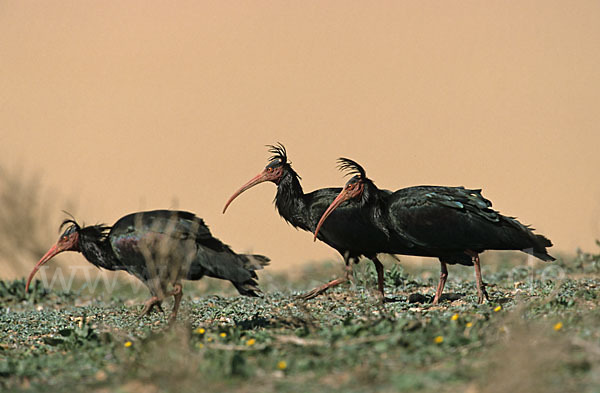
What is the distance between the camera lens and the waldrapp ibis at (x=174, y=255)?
7.96 metres

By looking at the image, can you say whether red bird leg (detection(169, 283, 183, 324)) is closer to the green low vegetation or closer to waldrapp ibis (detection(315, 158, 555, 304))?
the green low vegetation

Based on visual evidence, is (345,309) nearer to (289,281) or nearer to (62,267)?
(289,281)

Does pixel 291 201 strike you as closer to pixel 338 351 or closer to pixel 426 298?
pixel 426 298

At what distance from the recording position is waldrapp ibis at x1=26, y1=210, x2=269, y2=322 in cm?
796

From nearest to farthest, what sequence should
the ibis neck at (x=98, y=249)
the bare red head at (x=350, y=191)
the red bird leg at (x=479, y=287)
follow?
1. the red bird leg at (x=479, y=287)
2. the ibis neck at (x=98, y=249)
3. the bare red head at (x=350, y=191)

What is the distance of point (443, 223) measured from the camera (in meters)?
8.64

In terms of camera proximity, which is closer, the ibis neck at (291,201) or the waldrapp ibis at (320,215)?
the waldrapp ibis at (320,215)

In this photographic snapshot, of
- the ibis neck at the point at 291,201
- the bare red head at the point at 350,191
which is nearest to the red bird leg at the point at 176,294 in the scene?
the bare red head at the point at 350,191

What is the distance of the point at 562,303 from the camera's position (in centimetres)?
745

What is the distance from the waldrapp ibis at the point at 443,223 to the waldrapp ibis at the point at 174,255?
1294 mm

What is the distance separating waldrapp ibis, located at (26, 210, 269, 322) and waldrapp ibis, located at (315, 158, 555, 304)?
129 cm

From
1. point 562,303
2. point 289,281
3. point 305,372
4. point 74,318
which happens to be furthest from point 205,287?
point 305,372

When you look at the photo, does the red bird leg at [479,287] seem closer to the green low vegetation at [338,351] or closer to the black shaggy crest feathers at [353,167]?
the green low vegetation at [338,351]

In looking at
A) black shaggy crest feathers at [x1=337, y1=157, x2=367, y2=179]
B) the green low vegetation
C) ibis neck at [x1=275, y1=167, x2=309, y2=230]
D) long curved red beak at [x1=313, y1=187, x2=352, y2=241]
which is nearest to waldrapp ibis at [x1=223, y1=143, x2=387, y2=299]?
ibis neck at [x1=275, y1=167, x2=309, y2=230]
